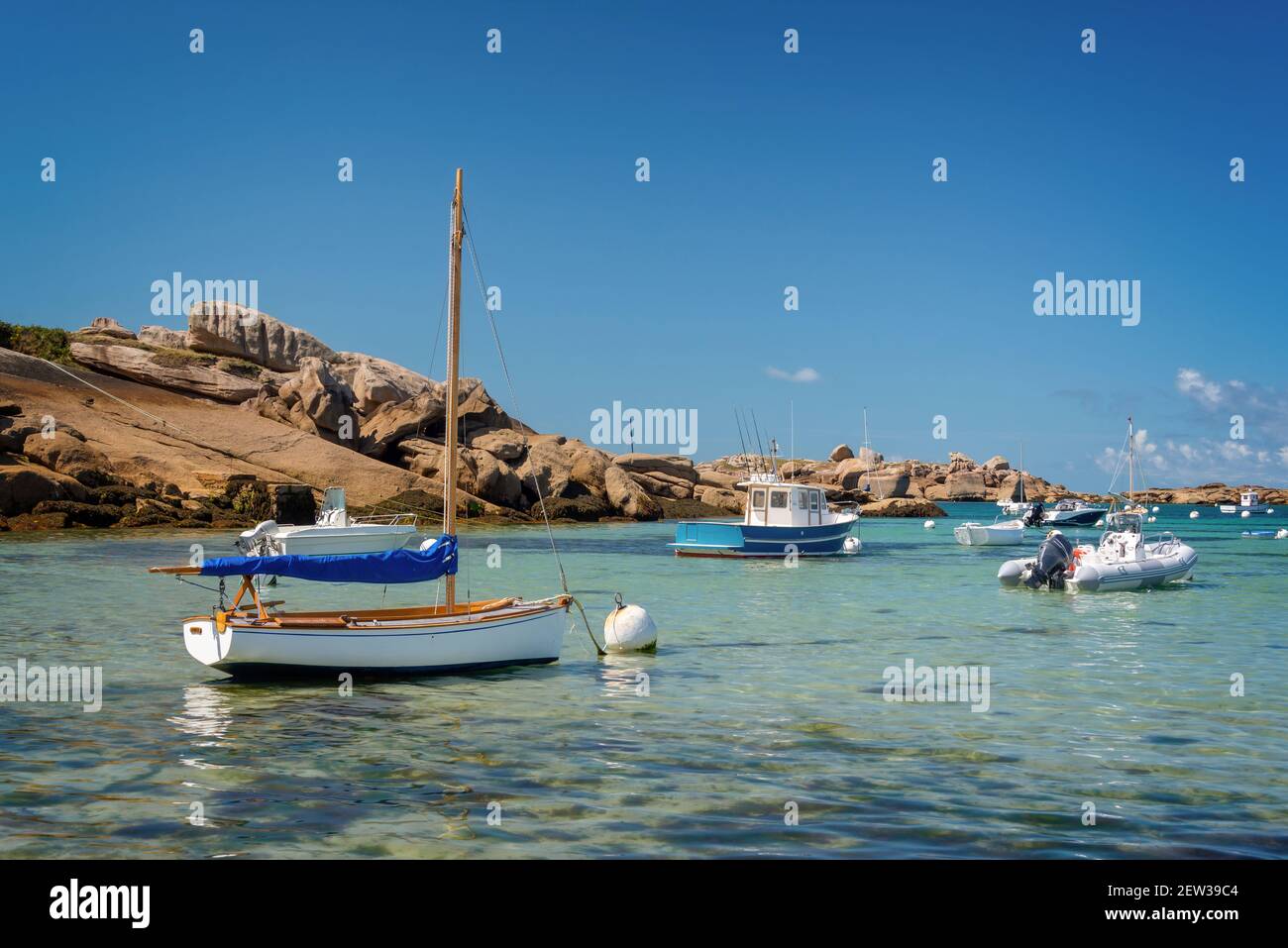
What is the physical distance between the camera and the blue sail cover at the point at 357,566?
15.4m

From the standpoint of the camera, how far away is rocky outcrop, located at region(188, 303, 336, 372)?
260ft

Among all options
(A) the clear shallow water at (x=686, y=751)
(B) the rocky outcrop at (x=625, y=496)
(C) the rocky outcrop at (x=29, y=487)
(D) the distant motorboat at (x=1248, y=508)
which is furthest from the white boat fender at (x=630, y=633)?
(D) the distant motorboat at (x=1248, y=508)

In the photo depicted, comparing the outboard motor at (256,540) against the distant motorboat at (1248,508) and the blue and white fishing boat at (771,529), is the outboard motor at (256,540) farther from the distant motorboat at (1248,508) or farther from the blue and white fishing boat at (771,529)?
the distant motorboat at (1248,508)

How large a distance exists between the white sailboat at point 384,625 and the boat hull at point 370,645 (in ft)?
0.05

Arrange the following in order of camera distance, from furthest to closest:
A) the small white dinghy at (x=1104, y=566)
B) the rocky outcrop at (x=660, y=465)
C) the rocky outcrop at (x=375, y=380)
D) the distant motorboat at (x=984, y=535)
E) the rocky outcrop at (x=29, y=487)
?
the rocky outcrop at (x=660, y=465) → the rocky outcrop at (x=375, y=380) → the distant motorboat at (x=984, y=535) → the rocky outcrop at (x=29, y=487) → the small white dinghy at (x=1104, y=566)

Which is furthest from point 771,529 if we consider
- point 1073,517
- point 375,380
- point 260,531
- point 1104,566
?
point 1073,517

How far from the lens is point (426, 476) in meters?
68.2

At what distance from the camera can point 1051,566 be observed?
105 feet

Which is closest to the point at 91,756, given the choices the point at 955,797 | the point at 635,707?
the point at 635,707

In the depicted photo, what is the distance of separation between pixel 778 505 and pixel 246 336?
50911 millimetres

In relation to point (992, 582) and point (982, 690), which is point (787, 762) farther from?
point (992, 582)

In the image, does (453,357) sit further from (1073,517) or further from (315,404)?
(1073,517)

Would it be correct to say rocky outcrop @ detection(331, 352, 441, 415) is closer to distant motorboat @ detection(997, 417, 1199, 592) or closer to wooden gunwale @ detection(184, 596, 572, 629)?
distant motorboat @ detection(997, 417, 1199, 592)
